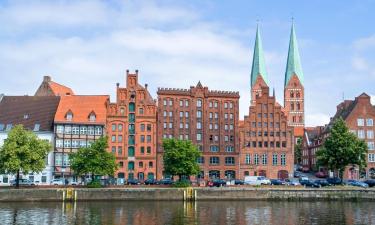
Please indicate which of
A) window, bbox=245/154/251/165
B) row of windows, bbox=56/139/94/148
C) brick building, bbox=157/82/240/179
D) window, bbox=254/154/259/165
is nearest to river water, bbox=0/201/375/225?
row of windows, bbox=56/139/94/148

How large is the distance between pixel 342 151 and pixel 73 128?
5240 centimetres

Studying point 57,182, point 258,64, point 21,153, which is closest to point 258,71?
point 258,64

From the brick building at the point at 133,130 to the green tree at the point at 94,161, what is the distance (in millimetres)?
20413

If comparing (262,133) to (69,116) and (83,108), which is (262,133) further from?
(69,116)

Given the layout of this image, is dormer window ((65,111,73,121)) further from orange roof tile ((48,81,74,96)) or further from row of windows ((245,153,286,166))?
row of windows ((245,153,286,166))

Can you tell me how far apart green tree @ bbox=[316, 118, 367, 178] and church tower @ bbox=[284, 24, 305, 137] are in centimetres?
8842

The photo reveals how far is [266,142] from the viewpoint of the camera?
120 m

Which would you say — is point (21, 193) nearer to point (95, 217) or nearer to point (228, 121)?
point (95, 217)

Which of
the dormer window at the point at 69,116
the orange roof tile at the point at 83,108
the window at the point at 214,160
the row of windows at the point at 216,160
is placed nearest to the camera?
the dormer window at the point at 69,116

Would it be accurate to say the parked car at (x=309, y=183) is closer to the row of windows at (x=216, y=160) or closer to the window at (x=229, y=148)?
the row of windows at (x=216, y=160)

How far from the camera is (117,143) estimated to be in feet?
363

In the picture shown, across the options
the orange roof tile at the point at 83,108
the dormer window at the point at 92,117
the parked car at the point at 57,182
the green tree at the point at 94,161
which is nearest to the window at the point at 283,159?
the orange roof tile at the point at 83,108

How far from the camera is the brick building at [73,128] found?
104250mm

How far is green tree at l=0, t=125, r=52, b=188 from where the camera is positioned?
272 ft
